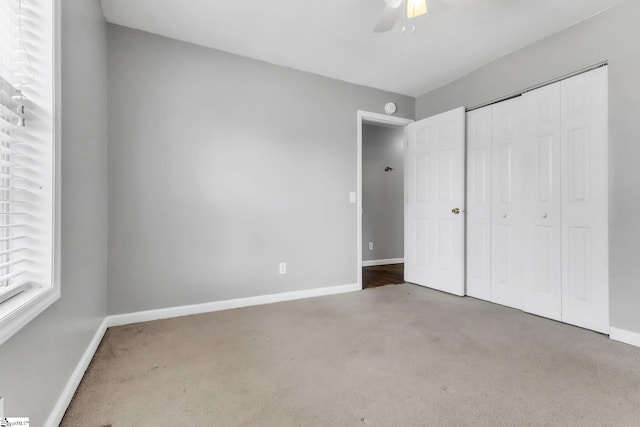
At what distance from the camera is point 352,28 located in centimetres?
254

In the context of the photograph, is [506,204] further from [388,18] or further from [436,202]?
[388,18]

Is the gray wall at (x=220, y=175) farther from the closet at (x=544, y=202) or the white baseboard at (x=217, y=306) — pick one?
the closet at (x=544, y=202)

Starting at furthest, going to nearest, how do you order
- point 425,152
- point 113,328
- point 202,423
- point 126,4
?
point 425,152, point 113,328, point 126,4, point 202,423

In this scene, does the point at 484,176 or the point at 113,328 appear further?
→ the point at 484,176

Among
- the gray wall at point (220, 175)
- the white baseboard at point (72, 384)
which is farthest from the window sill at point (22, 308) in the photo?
the gray wall at point (220, 175)

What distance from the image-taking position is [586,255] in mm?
2418

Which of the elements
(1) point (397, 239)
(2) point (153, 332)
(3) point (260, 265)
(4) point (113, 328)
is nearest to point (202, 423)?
(2) point (153, 332)

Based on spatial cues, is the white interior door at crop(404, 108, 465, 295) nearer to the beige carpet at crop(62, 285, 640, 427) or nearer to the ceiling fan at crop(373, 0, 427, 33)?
the beige carpet at crop(62, 285, 640, 427)

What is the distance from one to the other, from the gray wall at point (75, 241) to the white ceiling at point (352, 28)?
581mm

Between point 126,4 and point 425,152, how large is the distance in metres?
3.17

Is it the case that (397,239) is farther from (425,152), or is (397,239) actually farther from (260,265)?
(260,265)

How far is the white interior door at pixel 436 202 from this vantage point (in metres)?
3.37

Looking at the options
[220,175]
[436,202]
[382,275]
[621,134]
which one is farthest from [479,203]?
[220,175]

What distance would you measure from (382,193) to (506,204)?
2.57 meters
